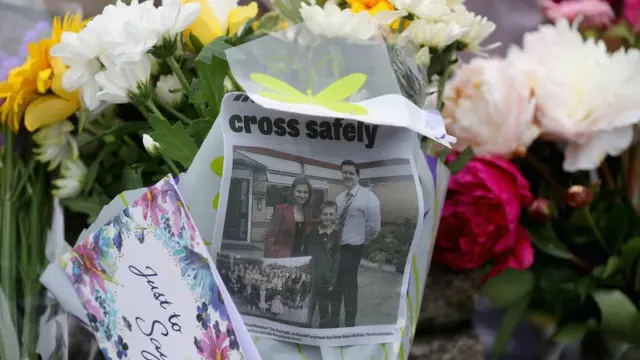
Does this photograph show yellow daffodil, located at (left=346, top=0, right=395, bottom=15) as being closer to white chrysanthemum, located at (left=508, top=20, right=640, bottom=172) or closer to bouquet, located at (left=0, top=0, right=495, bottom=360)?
bouquet, located at (left=0, top=0, right=495, bottom=360)

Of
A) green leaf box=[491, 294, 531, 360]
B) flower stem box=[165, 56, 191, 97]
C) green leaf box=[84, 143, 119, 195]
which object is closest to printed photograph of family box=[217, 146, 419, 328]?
flower stem box=[165, 56, 191, 97]

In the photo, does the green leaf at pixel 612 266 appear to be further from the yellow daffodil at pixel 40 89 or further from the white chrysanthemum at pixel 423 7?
the yellow daffodil at pixel 40 89

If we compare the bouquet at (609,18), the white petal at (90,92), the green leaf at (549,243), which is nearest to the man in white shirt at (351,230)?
the white petal at (90,92)

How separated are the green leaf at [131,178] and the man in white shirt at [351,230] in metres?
0.19

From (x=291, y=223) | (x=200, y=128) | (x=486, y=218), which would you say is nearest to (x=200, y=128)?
(x=200, y=128)

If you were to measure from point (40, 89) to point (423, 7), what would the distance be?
32 cm

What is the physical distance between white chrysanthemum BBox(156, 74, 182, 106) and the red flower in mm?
300

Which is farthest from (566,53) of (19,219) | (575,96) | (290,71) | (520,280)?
(19,219)

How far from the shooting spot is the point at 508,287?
2.07 ft

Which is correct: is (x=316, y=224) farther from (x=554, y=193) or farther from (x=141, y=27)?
(x=554, y=193)

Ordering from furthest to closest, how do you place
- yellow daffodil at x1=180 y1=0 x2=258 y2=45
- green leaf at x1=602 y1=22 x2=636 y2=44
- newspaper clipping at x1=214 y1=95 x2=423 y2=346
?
green leaf at x1=602 y1=22 x2=636 y2=44
yellow daffodil at x1=180 y1=0 x2=258 y2=45
newspaper clipping at x1=214 y1=95 x2=423 y2=346

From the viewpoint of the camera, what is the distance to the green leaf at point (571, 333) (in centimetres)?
61

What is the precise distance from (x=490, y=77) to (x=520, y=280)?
23 cm

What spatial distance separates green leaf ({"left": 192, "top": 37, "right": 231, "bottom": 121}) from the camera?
1.34 feet
